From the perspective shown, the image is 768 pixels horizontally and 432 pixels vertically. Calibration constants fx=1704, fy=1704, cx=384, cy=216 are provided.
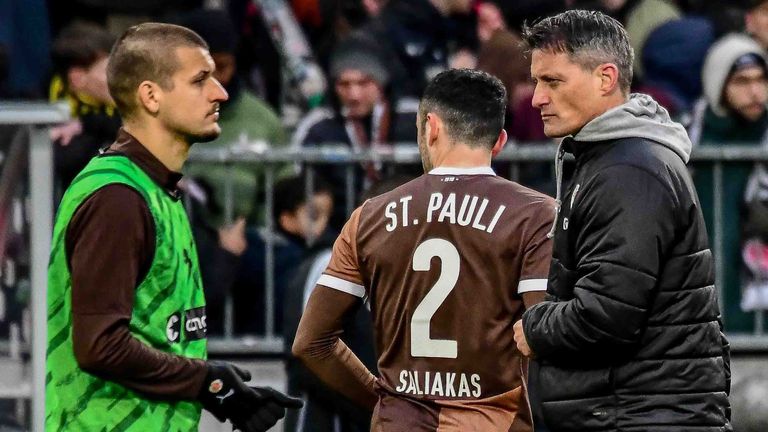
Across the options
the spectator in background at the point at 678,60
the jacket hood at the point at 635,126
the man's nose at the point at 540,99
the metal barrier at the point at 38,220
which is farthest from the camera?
the spectator in background at the point at 678,60

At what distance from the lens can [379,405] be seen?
221 inches

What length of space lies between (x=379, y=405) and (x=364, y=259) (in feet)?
1.61

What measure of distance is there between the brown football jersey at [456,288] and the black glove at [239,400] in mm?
363

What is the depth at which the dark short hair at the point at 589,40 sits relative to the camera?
4879mm

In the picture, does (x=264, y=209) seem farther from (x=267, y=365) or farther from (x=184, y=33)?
(x=184, y=33)

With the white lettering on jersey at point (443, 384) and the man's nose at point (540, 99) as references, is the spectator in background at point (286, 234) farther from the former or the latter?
the man's nose at point (540, 99)

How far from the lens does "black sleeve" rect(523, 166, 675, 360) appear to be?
4645 millimetres

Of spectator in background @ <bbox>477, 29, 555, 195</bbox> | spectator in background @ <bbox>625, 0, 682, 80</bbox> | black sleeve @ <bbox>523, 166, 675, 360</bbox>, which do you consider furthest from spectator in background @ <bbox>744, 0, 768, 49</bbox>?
black sleeve @ <bbox>523, 166, 675, 360</bbox>

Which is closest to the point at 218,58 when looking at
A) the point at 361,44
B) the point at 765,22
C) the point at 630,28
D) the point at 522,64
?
the point at 361,44

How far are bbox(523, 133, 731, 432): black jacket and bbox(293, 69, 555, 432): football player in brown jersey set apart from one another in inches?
19.8

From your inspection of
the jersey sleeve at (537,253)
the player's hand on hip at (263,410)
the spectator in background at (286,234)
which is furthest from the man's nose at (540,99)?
the spectator in background at (286,234)

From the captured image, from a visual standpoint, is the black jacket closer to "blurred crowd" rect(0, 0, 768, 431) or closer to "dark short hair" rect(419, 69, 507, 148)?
"dark short hair" rect(419, 69, 507, 148)

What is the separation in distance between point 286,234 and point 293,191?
234 millimetres

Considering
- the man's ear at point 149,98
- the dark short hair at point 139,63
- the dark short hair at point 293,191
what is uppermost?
the dark short hair at point 139,63
